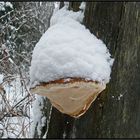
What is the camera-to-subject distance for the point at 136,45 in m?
1.11

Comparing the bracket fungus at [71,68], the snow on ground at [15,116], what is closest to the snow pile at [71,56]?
the bracket fungus at [71,68]

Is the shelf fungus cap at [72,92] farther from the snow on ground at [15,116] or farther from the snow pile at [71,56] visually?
the snow on ground at [15,116]

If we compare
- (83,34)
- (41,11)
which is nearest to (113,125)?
(83,34)

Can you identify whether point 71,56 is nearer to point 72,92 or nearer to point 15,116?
point 72,92

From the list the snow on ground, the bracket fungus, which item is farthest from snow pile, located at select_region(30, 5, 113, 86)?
the snow on ground

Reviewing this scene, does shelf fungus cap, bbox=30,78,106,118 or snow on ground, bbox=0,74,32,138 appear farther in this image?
snow on ground, bbox=0,74,32,138

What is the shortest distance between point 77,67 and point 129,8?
0.23 meters

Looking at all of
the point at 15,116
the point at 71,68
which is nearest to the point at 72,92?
the point at 71,68

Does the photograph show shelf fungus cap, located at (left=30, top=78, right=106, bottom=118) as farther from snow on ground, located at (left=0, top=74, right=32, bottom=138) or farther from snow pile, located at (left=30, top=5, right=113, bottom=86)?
snow on ground, located at (left=0, top=74, right=32, bottom=138)

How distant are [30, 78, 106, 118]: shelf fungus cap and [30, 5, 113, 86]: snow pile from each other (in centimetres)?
2

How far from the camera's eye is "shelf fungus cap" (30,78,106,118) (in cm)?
105

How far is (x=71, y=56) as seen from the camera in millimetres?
1081

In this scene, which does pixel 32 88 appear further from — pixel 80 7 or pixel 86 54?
pixel 80 7

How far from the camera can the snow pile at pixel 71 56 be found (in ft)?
3.51
